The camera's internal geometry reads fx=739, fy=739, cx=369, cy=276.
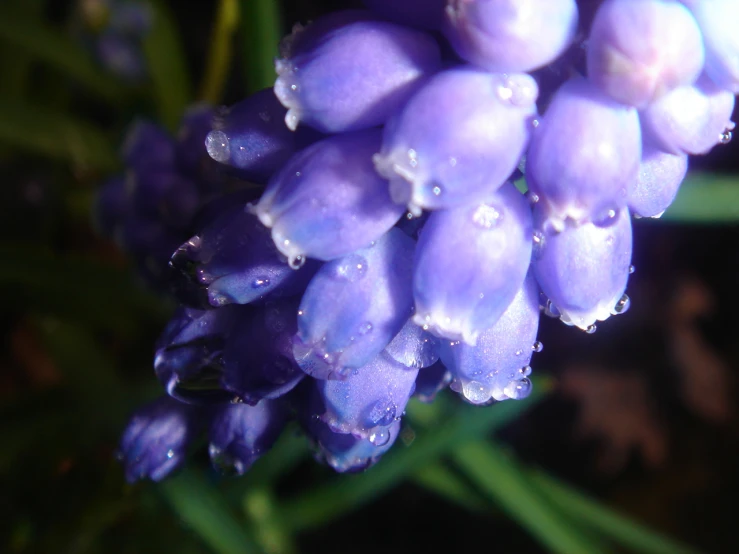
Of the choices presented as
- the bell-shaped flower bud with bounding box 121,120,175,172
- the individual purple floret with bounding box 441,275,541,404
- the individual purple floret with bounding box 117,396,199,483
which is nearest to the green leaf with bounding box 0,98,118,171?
the bell-shaped flower bud with bounding box 121,120,175,172

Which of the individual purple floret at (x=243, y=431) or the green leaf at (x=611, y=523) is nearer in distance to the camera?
the individual purple floret at (x=243, y=431)

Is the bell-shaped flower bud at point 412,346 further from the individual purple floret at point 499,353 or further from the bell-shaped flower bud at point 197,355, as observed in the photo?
the bell-shaped flower bud at point 197,355

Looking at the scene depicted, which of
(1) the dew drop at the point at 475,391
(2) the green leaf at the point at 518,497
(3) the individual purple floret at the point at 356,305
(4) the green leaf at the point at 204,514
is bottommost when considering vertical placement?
(2) the green leaf at the point at 518,497

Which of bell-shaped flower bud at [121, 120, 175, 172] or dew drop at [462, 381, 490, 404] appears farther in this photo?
bell-shaped flower bud at [121, 120, 175, 172]

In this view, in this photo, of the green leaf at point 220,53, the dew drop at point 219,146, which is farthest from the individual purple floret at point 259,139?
the green leaf at point 220,53

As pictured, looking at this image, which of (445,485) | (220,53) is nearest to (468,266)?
(445,485)

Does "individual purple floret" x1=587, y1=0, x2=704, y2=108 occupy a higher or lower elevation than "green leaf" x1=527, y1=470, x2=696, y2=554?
higher

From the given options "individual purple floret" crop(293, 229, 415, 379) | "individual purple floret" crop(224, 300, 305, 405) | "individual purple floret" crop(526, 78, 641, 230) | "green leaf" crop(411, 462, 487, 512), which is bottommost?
"green leaf" crop(411, 462, 487, 512)

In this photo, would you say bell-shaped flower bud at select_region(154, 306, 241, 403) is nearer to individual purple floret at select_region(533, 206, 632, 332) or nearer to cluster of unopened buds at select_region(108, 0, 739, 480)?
cluster of unopened buds at select_region(108, 0, 739, 480)
